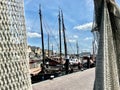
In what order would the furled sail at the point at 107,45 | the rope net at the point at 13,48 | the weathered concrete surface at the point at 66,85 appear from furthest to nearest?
the weathered concrete surface at the point at 66,85 → the furled sail at the point at 107,45 → the rope net at the point at 13,48

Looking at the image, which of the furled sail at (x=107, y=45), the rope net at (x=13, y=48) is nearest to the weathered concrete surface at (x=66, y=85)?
the furled sail at (x=107, y=45)

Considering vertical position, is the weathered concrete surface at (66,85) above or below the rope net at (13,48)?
below

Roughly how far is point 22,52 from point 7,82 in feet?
1.66

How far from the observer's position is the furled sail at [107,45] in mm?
4781

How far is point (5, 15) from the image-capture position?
3854 mm

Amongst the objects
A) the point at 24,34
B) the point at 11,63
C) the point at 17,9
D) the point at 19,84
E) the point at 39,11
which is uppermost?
the point at 39,11

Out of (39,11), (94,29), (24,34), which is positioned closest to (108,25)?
(94,29)

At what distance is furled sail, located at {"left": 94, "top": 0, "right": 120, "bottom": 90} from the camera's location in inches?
188

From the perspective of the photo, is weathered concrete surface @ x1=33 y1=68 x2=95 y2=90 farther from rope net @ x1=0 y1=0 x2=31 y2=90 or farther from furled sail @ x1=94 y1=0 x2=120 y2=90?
rope net @ x1=0 y1=0 x2=31 y2=90

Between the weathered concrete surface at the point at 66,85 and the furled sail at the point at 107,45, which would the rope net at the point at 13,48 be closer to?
the furled sail at the point at 107,45

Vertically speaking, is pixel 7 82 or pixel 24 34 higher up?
pixel 24 34

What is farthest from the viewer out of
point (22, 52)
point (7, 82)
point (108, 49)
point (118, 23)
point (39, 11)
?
point (39, 11)

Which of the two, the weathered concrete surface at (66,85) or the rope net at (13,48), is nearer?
the rope net at (13,48)

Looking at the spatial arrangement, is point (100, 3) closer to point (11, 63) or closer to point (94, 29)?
point (94, 29)
